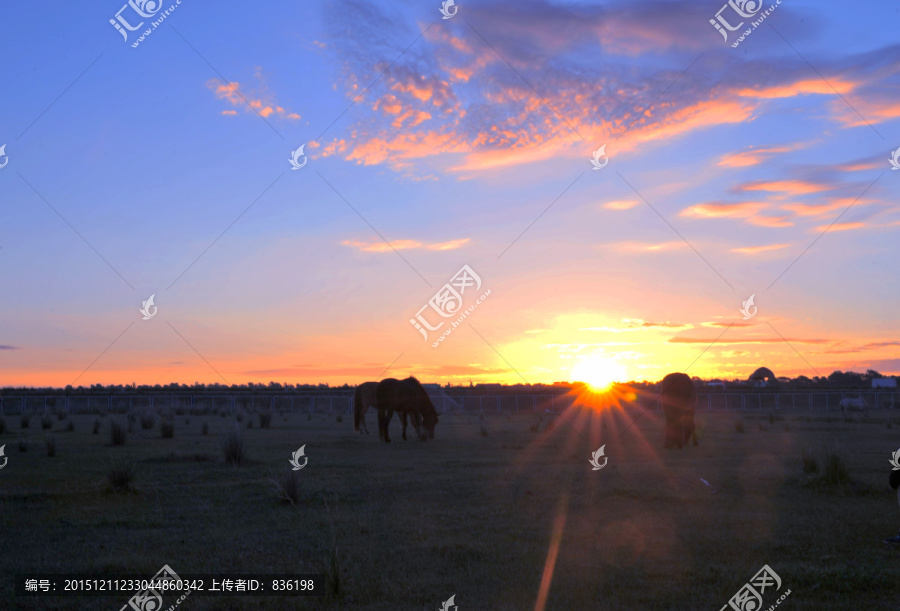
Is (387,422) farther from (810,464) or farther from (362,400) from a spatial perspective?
(810,464)

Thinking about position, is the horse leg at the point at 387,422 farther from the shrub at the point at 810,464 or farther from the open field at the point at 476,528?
the shrub at the point at 810,464

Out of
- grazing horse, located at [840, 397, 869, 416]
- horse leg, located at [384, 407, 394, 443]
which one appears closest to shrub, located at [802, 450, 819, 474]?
horse leg, located at [384, 407, 394, 443]

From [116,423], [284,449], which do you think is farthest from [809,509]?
[116,423]

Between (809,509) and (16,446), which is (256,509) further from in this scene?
(16,446)

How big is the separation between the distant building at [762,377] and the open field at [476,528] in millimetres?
93017

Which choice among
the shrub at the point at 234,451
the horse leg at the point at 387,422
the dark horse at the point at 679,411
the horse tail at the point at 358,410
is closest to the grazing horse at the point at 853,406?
the dark horse at the point at 679,411

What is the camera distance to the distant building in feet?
343

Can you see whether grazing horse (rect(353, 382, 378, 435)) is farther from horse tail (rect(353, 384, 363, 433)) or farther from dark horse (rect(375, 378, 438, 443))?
dark horse (rect(375, 378, 438, 443))

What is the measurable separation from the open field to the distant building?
9302cm

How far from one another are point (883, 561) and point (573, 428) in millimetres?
23677

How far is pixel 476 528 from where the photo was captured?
32.2 feet

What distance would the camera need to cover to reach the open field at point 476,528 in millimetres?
7117

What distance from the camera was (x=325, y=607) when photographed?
6.63 m

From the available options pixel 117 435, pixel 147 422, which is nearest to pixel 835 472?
pixel 117 435
